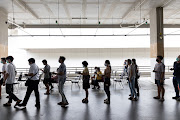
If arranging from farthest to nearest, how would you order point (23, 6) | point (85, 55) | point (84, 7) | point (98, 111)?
point (85, 55) → point (84, 7) → point (23, 6) → point (98, 111)

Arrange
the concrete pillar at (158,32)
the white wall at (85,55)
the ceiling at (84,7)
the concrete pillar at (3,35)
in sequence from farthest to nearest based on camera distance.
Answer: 1. the white wall at (85,55)
2. the concrete pillar at (158,32)
3. the concrete pillar at (3,35)
4. the ceiling at (84,7)

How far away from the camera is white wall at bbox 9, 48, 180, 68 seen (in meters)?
14.0

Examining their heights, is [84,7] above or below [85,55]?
above

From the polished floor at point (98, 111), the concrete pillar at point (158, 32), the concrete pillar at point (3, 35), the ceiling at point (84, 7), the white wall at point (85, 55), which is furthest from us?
the white wall at point (85, 55)

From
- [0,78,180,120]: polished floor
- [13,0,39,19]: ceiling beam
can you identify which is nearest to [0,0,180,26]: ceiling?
[13,0,39,19]: ceiling beam

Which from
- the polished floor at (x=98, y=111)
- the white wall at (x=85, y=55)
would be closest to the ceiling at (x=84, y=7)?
the white wall at (x=85, y=55)

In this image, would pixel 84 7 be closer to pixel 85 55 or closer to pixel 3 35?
pixel 3 35

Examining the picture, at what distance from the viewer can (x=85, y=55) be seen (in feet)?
46.7

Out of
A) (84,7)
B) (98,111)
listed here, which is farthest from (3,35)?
(98,111)

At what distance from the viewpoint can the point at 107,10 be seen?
981cm

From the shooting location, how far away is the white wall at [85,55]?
1402 centimetres

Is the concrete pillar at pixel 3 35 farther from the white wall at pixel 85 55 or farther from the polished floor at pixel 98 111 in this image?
the polished floor at pixel 98 111

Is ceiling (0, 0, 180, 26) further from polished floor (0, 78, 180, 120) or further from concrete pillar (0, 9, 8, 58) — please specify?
polished floor (0, 78, 180, 120)

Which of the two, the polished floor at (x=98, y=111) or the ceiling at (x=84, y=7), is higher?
the ceiling at (x=84, y=7)
